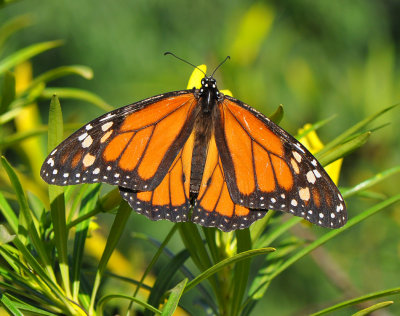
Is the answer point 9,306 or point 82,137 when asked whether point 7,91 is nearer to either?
point 82,137

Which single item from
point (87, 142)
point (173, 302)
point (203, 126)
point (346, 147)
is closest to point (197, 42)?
point (203, 126)

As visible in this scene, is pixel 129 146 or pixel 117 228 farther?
pixel 129 146

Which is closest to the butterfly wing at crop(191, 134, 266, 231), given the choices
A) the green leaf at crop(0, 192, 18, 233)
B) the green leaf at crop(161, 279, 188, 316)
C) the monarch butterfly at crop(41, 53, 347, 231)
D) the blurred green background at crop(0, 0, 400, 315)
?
the monarch butterfly at crop(41, 53, 347, 231)

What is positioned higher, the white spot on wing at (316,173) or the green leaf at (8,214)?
the white spot on wing at (316,173)

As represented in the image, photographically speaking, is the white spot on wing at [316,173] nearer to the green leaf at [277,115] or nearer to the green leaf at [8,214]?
the green leaf at [277,115]

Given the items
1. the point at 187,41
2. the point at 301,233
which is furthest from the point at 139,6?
the point at 301,233

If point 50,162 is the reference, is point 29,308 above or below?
below

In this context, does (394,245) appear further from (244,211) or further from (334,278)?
(244,211)

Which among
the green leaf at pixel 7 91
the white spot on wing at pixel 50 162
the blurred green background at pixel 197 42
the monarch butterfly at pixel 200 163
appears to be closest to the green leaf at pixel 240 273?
the monarch butterfly at pixel 200 163

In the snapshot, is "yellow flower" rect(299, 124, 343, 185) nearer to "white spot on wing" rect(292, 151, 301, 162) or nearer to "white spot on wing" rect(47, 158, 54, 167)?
"white spot on wing" rect(292, 151, 301, 162)
